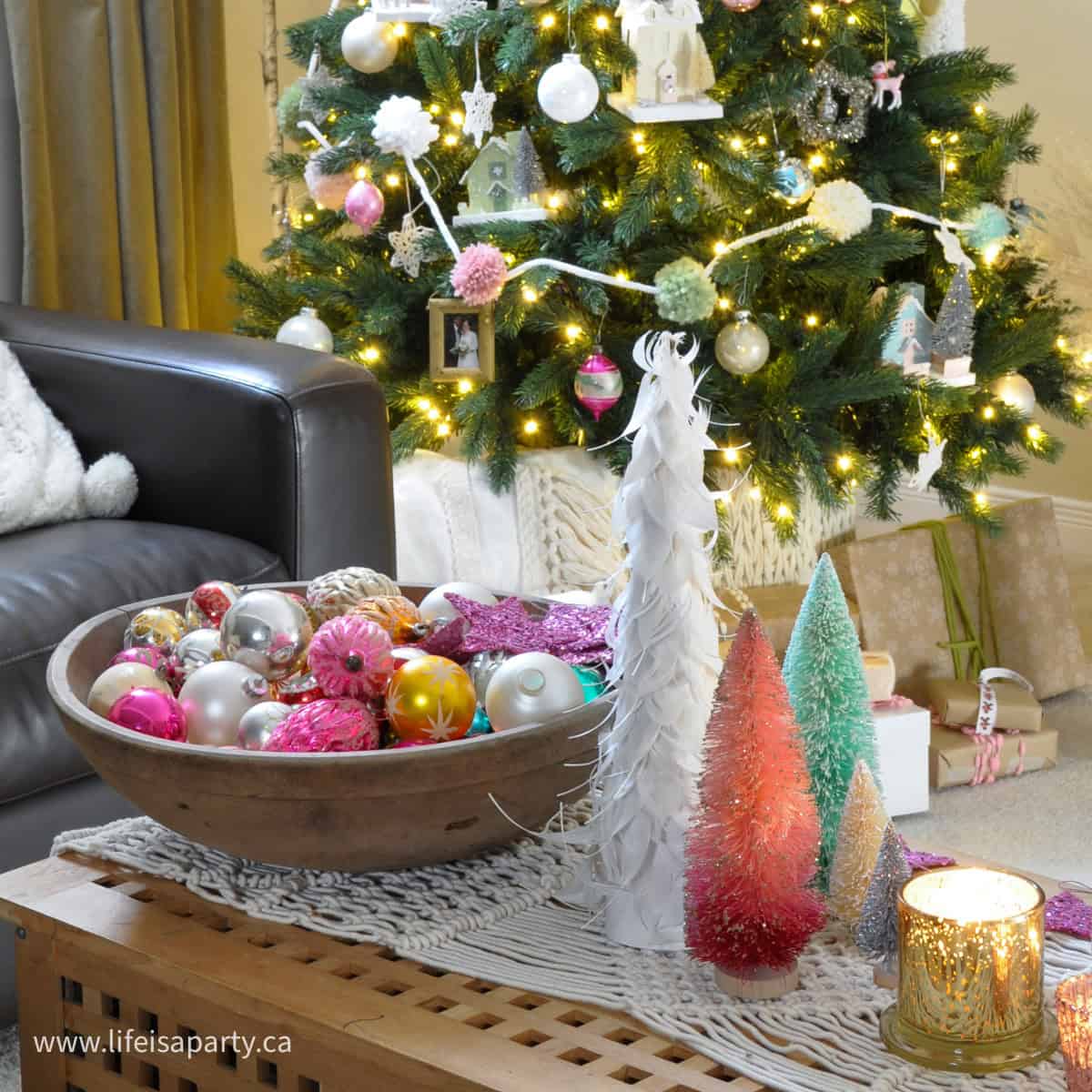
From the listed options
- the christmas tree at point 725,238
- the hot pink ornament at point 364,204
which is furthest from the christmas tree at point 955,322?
the hot pink ornament at point 364,204

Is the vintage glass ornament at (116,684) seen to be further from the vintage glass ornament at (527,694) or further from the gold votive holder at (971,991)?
the gold votive holder at (971,991)

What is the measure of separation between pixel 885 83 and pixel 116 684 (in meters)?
1.60

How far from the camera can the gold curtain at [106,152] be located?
2689mm

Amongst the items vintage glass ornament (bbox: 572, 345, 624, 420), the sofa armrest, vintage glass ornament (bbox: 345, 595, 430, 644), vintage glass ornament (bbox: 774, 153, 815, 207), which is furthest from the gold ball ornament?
vintage glass ornament (bbox: 774, 153, 815, 207)

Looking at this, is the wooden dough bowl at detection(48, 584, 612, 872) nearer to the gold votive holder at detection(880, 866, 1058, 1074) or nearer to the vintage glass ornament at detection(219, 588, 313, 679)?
the vintage glass ornament at detection(219, 588, 313, 679)

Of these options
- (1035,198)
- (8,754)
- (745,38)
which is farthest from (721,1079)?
(1035,198)

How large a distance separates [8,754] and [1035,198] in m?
2.49

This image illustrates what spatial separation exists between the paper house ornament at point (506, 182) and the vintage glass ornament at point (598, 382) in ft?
0.76

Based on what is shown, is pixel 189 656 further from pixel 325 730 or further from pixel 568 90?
pixel 568 90

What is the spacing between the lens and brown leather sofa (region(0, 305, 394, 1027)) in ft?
4.88

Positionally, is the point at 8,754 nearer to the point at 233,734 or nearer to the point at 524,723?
the point at 233,734

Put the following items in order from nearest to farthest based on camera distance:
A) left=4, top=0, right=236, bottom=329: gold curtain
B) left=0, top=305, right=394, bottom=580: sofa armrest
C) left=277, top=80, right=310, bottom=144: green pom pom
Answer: left=0, top=305, right=394, bottom=580: sofa armrest, left=277, top=80, right=310, bottom=144: green pom pom, left=4, top=0, right=236, bottom=329: gold curtain

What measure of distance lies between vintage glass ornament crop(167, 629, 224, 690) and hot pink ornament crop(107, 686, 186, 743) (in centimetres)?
9

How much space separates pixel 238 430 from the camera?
5.85 feet
